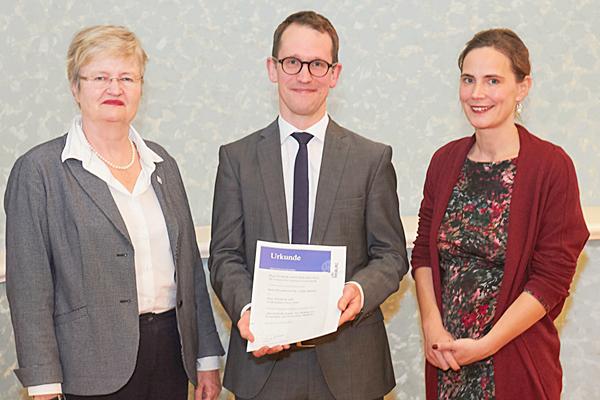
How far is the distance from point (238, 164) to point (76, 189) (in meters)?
0.48

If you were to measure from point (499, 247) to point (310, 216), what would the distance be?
21.5 inches

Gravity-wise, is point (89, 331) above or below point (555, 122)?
below

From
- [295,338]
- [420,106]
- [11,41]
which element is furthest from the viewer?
[420,106]

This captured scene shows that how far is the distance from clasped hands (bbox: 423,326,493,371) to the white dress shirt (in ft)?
2.52

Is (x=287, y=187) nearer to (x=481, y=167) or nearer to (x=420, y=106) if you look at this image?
(x=481, y=167)

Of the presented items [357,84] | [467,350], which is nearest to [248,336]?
[467,350]

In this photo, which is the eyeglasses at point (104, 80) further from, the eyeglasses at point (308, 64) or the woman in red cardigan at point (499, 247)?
the woman in red cardigan at point (499, 247)

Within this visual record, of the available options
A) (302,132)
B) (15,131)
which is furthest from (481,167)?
(15,131)

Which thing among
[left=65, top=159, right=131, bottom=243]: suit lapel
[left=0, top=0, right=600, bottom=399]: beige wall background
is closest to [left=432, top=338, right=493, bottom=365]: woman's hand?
[left=65, top=159, right=131, bottom=243]: suit lapel

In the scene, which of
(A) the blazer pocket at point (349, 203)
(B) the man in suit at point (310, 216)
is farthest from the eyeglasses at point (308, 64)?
(A) the blazer pocket at point (349, 203)

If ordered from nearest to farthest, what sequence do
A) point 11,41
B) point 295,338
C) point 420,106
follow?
1. point 295,338
2. point 11,41
3. point 420,106

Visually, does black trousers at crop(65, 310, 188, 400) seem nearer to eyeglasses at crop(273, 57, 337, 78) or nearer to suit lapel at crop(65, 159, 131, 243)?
suit lapel at crop(65, 159, 131, 243)

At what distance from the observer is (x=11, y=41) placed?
137 inches

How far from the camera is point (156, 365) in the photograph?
2469 millimetres
